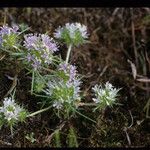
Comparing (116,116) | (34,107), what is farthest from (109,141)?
(34,107)

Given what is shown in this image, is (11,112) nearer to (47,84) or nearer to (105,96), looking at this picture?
(47,84)

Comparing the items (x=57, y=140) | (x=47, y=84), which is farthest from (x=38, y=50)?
(x=57, y=140)

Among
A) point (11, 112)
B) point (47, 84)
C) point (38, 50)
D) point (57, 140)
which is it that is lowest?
point (57, 140)

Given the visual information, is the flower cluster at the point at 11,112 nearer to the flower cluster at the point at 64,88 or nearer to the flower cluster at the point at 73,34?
the flower cluster at the point at 64,88

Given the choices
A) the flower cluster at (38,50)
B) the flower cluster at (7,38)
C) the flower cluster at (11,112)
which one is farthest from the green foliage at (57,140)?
the flower cluster at (7,38)

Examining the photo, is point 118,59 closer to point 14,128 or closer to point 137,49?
point 137,49

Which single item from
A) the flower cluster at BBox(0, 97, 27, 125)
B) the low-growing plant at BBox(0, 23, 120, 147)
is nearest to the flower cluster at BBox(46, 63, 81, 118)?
the low-growing plant at BBox(0, 23, 120, 147)

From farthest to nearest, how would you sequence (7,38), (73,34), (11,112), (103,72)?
(103,72) → (73,34) → (7,38) → (11,112)
